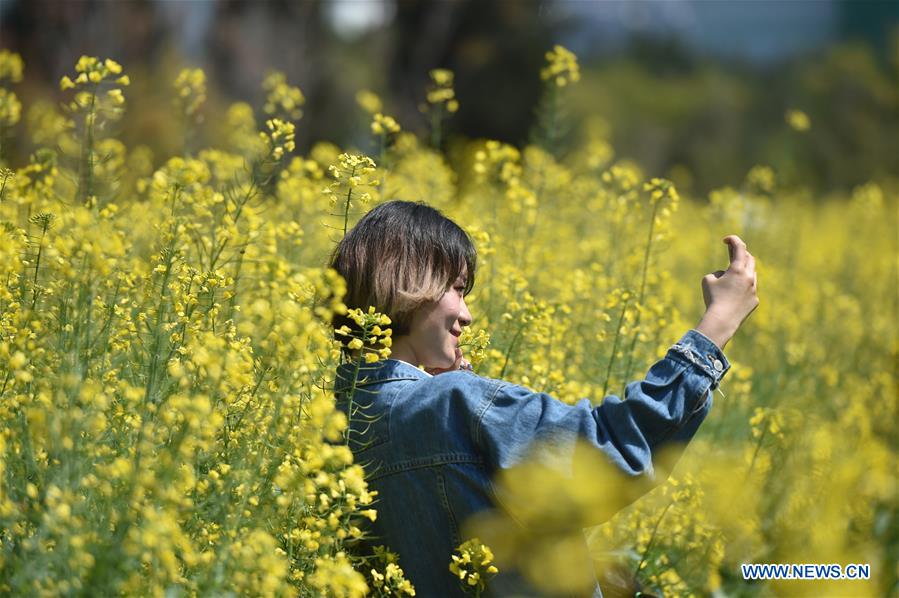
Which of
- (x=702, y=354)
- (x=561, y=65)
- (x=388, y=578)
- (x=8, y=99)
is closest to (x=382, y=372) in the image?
(x=388, y=578)

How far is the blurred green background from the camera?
10.1 m

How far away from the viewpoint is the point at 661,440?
2.17 metres

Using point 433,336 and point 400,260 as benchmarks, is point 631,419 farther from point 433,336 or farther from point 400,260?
point 400,260

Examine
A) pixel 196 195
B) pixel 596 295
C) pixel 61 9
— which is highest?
pixel 61 9

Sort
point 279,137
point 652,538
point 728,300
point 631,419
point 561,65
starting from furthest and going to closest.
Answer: point 561,65
point 279,137
point 652,538
point 728,300
point 631,419

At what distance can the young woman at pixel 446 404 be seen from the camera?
216 cm

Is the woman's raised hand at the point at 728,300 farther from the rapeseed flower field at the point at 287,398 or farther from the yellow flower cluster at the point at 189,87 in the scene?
the yellow flower cluster at the point at 189,87

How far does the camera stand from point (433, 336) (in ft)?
8.34

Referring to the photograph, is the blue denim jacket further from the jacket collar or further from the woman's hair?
the woman's hair

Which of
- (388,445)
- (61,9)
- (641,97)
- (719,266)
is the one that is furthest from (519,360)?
(641,97)

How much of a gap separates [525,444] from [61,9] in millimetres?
8947

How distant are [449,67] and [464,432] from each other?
12052mm

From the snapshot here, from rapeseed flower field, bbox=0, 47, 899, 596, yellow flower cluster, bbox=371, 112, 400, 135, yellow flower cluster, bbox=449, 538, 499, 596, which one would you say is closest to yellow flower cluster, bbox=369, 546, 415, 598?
rapeseed flower field, bbox=0, 47, 899, 596

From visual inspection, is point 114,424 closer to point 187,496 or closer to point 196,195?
point 187,496
